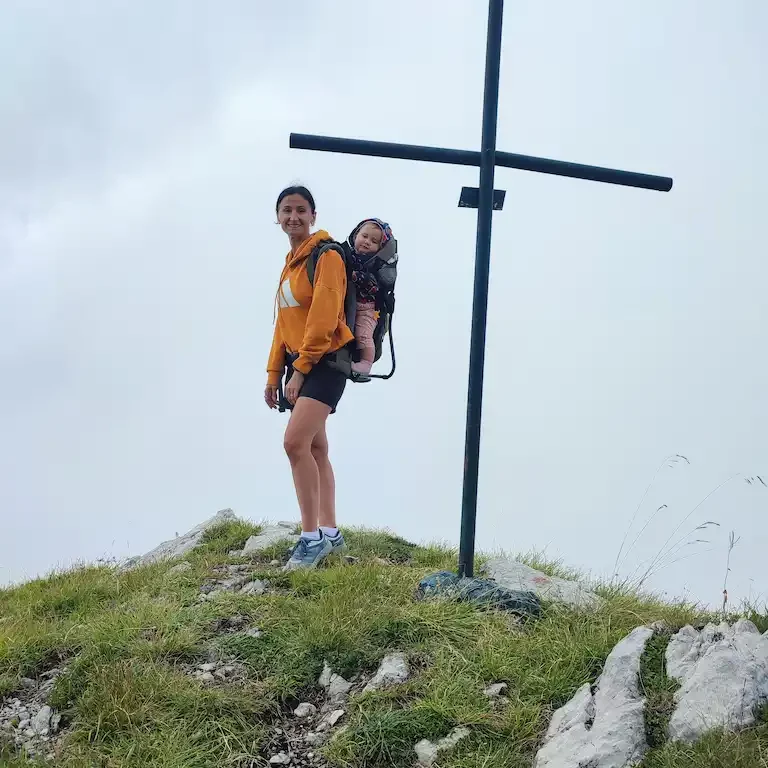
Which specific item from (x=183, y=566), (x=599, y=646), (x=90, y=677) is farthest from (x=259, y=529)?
(x=599, y=646)

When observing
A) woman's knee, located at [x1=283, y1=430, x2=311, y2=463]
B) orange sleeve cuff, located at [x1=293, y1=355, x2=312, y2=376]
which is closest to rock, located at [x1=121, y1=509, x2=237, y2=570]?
woman's knee, located at [x1=283, y1=430, x2=311, y2=463]

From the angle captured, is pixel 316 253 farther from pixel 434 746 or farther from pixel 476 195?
pixel 434 746

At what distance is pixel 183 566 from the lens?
19.2 ft

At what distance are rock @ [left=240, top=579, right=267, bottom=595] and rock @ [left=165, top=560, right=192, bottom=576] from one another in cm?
77

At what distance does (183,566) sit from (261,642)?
82.7 inches

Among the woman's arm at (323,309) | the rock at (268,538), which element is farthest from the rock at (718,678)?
the rock at (268,538)

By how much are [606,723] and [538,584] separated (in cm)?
225

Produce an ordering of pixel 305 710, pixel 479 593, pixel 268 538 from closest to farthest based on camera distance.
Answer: pixel 305 710, pixel 479 593, pixel 268 538

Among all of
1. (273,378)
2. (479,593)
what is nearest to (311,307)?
(273,378)

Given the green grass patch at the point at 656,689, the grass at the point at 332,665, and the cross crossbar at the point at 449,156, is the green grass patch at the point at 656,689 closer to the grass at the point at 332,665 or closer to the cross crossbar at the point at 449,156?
the grass at the point at 332,665

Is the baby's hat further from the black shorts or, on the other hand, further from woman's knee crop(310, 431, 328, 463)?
woman's knee crop(310, 431, 328, 463)

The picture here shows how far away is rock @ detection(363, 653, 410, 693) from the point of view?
3549 millimetres

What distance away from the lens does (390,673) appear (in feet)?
11.9

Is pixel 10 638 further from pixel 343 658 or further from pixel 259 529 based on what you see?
pixel 259 529
